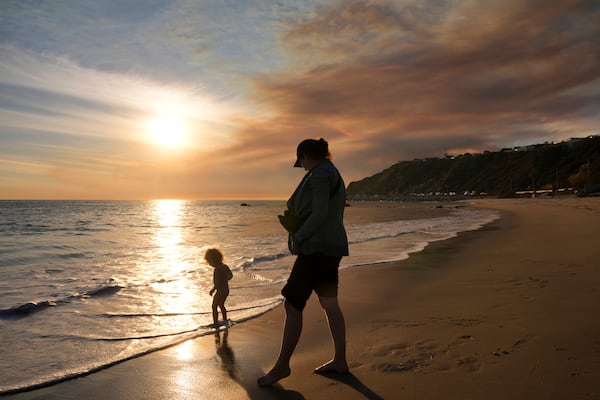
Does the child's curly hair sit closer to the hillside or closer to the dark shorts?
the dark shorts

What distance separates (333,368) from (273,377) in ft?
1.77

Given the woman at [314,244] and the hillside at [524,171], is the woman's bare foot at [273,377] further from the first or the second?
the hillside at [524,171]

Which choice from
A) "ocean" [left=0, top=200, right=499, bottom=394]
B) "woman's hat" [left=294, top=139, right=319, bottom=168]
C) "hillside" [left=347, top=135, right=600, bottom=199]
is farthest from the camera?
"hillside" [left=347, top=135, right=600, bottom=199]

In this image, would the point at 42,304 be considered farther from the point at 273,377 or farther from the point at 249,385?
the point at 273,377

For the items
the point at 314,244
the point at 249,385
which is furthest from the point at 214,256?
the point at 314,244

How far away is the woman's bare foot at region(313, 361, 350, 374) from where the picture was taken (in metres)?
3.62

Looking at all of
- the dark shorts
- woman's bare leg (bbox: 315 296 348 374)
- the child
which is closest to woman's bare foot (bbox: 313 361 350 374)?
woman's bare leg (bbox: 315 296 348 374)

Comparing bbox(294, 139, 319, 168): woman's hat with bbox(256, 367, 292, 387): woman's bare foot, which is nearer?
bbox(256, 367, 292, 387): woman's bare foot

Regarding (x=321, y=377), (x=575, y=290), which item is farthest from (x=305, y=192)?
(x=575, y=290)

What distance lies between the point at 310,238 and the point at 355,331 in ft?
6.67

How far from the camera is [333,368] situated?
3.64 m

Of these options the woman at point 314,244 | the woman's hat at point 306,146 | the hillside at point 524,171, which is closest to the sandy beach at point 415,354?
the woman at point 314,244

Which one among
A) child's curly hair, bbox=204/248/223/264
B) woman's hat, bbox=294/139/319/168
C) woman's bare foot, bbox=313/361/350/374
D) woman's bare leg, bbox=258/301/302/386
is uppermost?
woman's hat, bbox=294/139/319/168

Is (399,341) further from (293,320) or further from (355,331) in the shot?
(293,320)
